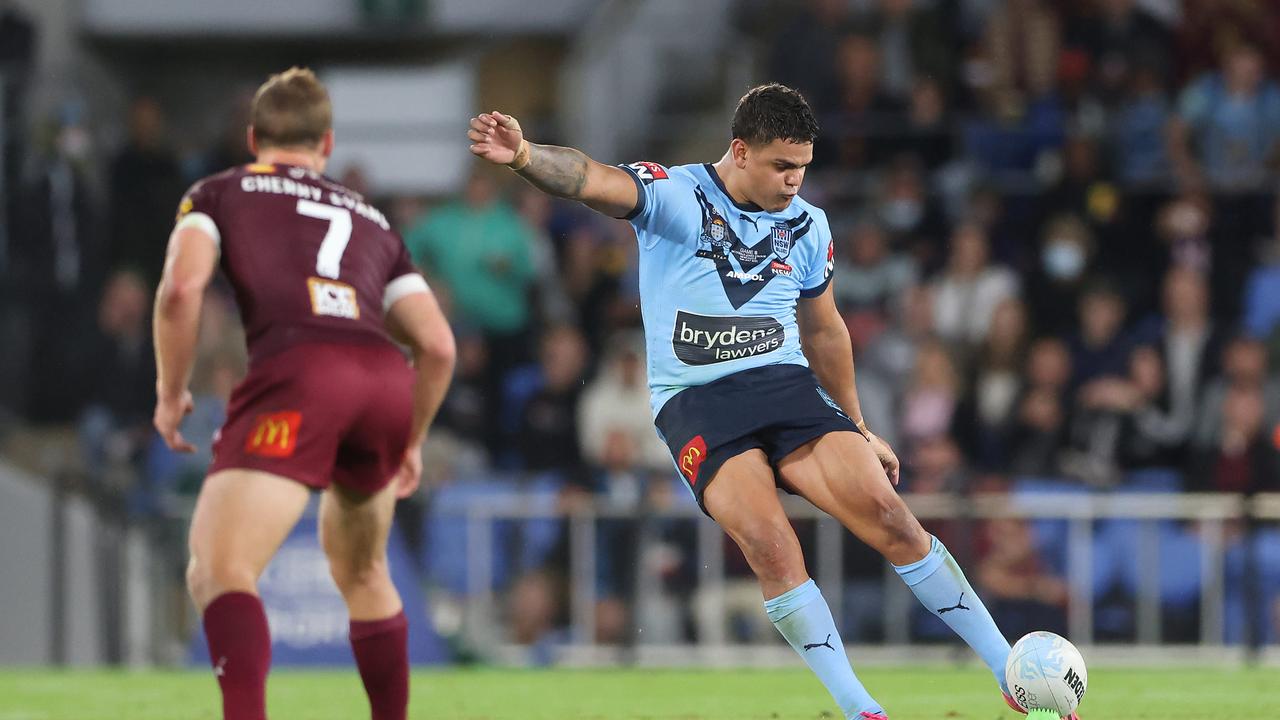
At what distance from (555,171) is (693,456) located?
3.66ft

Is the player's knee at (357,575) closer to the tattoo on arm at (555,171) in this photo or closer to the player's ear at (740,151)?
the tattoo on arm at (555,171)

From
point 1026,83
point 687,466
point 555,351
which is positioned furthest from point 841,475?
point 1026,83

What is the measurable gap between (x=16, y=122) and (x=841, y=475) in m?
11.1

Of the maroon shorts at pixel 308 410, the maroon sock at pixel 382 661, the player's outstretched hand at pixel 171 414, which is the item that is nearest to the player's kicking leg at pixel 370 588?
the maroon sock at pixel 382 661

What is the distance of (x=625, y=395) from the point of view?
13.6m

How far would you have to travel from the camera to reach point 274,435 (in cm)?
557

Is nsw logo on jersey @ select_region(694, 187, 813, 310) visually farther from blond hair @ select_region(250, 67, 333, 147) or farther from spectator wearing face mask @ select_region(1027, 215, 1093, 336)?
spectator wearing face mask @ select_region(1027, 215, 1093, 336)

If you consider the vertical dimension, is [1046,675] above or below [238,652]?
below

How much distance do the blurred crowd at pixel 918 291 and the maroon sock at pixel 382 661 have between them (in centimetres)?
686

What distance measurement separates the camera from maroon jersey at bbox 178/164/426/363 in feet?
18.6

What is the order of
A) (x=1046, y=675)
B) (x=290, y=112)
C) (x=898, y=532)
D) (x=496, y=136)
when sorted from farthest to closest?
(x=898, y=532) → (x=1046, y=675) → (x=496, y=136) → (x=290, y=112)

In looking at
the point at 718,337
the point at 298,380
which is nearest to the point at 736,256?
the point at 718,337

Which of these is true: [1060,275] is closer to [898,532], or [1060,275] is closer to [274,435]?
[898,532]

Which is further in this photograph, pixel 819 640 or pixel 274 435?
pixel 819 640
